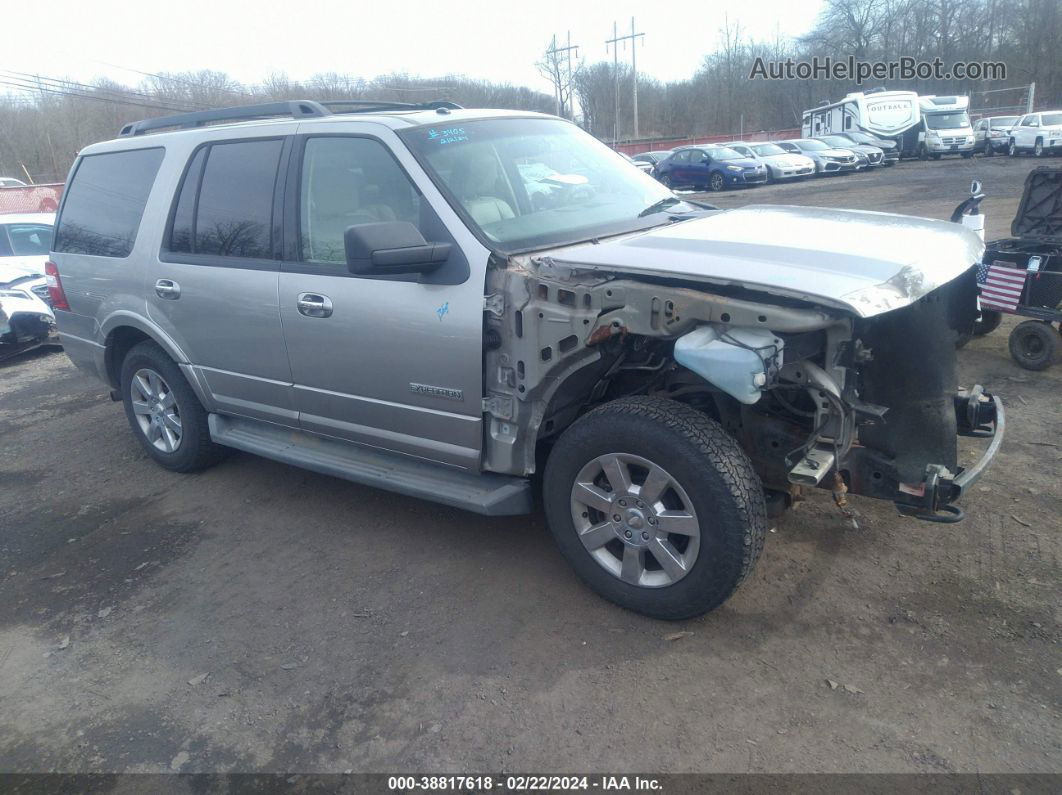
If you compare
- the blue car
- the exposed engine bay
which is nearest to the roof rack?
the exposed engine bay

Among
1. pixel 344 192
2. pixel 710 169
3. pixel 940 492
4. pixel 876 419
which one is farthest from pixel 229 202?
pixel 710 169

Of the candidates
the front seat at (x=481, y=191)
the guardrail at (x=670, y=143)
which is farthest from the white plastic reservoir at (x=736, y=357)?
the guardrail at (x=670, y=143)

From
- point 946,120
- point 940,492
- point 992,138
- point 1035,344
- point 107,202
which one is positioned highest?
point 946,120

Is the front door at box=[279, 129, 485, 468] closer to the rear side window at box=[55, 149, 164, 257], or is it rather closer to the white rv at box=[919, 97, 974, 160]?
the rear side window at box=[55, 149, 164, 257]

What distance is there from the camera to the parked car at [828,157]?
27.4m

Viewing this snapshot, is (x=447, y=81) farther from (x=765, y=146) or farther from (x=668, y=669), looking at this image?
(x=668, y=669)

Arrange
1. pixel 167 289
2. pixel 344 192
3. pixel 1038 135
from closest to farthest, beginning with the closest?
pixel 344 192 → pixel 167 289 → pixel 1038 135

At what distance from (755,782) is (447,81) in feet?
149

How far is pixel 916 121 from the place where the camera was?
30891 mm

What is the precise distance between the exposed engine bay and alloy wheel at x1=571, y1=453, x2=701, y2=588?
1.18 ft

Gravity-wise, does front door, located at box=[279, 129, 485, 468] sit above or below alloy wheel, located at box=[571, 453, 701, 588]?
above

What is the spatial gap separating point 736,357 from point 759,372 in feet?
0.31

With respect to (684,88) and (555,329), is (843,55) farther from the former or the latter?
(555,329)

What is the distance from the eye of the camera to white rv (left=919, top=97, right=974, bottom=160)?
30.2 metres
